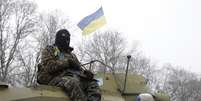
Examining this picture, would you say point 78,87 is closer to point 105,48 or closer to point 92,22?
point 92,22

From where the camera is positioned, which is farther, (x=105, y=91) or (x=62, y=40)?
(x=105, y=91)

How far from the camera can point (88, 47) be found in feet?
197

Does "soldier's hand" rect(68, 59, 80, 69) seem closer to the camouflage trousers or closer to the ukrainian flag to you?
the camouflage trousers

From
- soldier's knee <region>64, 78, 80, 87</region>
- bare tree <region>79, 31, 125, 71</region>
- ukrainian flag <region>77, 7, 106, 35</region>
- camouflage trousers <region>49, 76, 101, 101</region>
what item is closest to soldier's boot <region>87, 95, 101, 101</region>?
camouflage trousers <region>49, 76, 101, 101</region>

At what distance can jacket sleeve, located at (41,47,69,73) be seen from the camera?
7.58 m

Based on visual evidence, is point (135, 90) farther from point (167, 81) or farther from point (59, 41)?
point (167, 81)

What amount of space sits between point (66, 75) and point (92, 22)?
4.72 m

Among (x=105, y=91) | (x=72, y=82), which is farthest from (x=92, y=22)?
(x=72, y=82)

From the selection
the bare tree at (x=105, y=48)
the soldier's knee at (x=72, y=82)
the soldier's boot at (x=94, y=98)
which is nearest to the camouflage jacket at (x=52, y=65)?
the soldier's knee at (x=72, y=82)

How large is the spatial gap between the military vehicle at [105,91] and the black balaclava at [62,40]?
0.81 meters

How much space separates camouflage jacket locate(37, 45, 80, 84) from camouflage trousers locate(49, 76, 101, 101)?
11 cm

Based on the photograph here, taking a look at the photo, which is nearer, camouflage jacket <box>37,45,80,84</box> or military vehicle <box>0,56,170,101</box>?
military vehicle <box>0,56,170,101</box>

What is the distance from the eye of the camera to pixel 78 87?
291 inches

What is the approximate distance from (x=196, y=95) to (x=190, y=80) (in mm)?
3396
